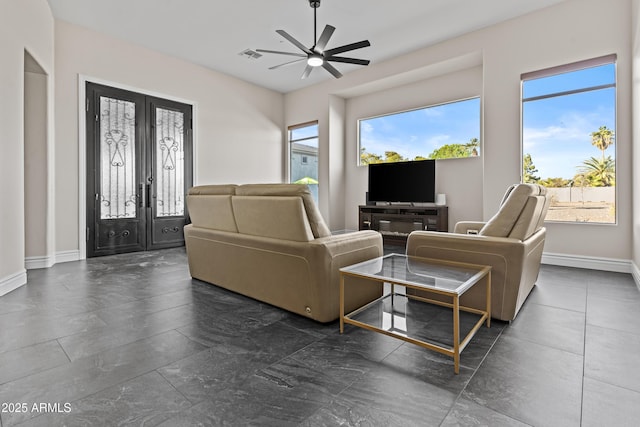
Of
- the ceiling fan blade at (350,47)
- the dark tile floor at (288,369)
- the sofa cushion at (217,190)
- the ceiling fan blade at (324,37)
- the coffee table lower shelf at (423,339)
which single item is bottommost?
the dark tile floor at (288,369)

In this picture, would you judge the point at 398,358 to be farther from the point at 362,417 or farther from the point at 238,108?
the point at 238,108

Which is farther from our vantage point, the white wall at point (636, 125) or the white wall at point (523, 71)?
the white wall at point (523, 71)

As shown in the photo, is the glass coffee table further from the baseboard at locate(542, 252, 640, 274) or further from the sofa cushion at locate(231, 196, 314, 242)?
the baseboard at locate(542, 252, 640, 274)

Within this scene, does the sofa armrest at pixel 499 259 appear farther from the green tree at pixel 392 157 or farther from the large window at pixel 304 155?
the large window at pixel 304 155

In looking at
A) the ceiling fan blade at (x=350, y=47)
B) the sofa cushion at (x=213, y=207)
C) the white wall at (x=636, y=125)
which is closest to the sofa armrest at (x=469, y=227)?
the white wall at (x=636, y=125)

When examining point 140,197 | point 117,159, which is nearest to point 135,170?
point 117,159

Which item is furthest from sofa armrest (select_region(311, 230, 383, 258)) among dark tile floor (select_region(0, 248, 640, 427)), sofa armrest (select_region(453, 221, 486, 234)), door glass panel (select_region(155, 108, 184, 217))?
door glass panel (select_region(155, 108, 184, 217))

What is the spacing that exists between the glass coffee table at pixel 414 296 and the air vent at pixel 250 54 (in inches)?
180

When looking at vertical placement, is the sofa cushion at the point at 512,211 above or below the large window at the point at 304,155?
below

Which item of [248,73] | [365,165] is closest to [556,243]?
[365,165]

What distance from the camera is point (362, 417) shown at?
50.5 inches

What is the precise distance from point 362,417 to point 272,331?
3.14ft

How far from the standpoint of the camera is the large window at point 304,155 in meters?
7.22

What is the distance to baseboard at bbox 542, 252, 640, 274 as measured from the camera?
12.4 ft
